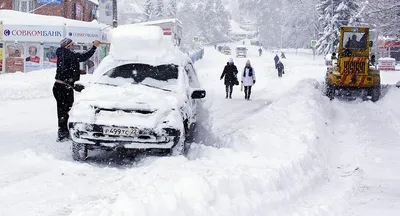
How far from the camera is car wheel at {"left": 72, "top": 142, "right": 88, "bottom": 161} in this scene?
Result: 24.3 ft

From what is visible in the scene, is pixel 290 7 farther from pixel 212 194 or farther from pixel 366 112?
pixel 212 194

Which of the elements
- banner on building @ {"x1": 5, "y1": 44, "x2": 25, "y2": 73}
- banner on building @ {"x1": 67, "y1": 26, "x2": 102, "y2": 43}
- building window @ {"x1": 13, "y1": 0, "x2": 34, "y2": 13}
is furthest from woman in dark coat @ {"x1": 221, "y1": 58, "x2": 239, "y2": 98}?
building window @ {"x1": 13, "y1": 0, "x2": 34, "y2": 13}

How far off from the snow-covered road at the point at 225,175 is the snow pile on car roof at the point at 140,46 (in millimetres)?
1807

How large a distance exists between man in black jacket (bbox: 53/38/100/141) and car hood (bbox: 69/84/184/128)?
1741 mm

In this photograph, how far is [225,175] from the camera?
539 cm

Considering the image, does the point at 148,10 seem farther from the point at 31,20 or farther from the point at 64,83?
the point at 64,83

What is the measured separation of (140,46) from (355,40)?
14.4m

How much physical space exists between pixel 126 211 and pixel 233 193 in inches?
53.2

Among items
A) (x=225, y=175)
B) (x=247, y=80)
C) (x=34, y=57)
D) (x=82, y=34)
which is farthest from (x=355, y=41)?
(x=34, y=57)

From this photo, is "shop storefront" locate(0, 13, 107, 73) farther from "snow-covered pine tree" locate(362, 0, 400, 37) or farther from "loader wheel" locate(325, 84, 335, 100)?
"snow-covered pine tree" locate(362, 0, 400, 37)

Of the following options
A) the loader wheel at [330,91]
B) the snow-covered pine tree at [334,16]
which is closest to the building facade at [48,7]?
the loader wheel at [330,91]

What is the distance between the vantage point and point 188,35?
118 meters

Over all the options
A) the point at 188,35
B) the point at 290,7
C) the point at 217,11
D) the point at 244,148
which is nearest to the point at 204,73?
the point at 244,148

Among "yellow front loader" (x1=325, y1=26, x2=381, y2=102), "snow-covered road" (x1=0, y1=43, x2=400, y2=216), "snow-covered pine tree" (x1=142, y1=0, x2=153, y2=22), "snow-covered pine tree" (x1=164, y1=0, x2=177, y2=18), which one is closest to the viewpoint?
"snow-covered road" (x1=0, y1=43, x2=400, y2=216)
